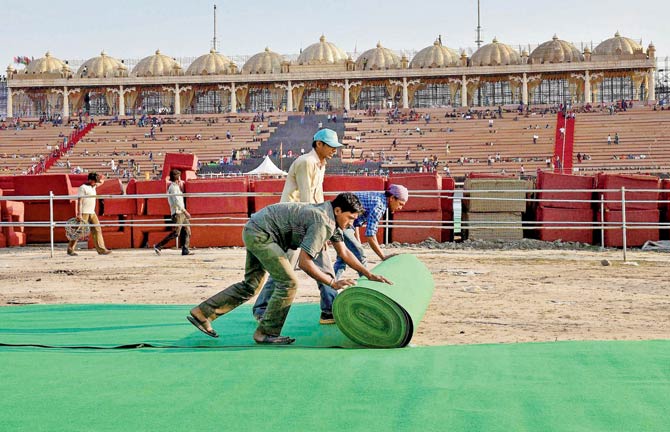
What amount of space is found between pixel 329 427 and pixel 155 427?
73cm

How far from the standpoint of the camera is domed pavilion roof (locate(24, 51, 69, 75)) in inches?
2963

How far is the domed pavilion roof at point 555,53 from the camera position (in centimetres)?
6888

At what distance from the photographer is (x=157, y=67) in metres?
74.7

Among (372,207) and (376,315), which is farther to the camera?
(372,207)

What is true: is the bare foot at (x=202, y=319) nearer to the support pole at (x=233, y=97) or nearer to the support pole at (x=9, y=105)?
the support pole at (x=233, y=97)

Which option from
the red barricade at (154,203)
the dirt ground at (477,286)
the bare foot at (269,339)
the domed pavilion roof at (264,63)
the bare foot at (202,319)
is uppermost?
the domed pavilion roof at (264,63)

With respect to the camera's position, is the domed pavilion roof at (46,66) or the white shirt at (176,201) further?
the domed pavilion roof at (46,66)

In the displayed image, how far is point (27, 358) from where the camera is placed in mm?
5613

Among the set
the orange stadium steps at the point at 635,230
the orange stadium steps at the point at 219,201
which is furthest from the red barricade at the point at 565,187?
the orange stadium steps at the point at 219,201

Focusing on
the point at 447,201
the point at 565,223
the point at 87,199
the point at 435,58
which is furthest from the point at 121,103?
the point at 565,223

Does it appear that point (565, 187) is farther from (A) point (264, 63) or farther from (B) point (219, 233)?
(A) point (264, 63)

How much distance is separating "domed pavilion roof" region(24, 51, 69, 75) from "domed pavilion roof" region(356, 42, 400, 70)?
23887 millimetres

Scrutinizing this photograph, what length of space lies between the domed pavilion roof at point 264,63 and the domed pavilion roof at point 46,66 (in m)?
14.9

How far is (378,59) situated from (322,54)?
4.47m
